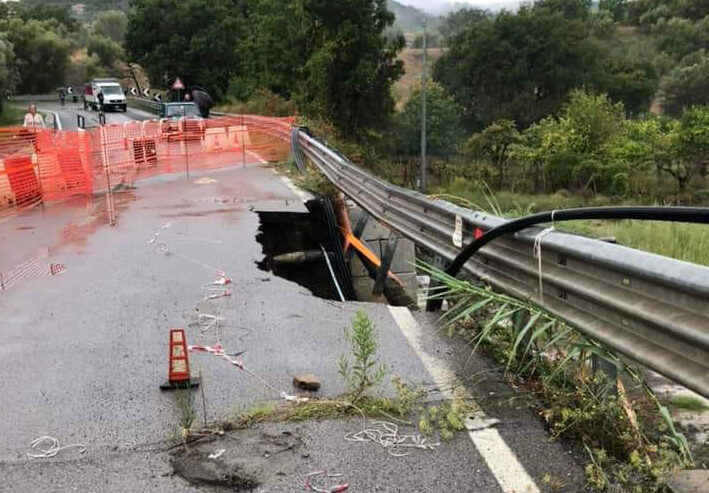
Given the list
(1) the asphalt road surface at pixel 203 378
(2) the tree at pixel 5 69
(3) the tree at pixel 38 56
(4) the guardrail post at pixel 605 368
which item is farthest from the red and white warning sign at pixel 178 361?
(3) the tree at pixel 38 56

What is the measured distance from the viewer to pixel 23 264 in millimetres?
8250

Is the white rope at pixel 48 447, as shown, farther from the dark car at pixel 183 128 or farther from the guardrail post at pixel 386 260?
the dark car at pixel 183 128

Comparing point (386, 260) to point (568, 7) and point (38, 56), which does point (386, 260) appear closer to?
point (38, 56)

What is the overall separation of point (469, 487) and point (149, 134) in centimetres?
2006

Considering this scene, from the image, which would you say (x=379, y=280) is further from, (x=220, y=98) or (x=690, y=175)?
(x=220, y=98)

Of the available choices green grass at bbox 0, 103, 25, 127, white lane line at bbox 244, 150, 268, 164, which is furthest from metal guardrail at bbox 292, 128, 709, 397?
green grass at bbox 0, 103, 25, 127

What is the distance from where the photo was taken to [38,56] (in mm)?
88250

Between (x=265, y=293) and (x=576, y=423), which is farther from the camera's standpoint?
(x=265, y=293)

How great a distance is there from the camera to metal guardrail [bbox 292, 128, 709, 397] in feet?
9.10

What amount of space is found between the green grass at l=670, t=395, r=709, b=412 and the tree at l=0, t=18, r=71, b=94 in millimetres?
93190

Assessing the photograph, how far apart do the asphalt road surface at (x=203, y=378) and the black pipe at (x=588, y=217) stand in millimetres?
683

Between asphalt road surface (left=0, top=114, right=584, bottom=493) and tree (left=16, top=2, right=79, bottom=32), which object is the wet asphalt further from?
tree (left=16, top=2, right=79, bottom=32)

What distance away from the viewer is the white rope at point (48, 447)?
343 centimetres

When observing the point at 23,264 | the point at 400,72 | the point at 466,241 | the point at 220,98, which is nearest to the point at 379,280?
the point at 466,241
